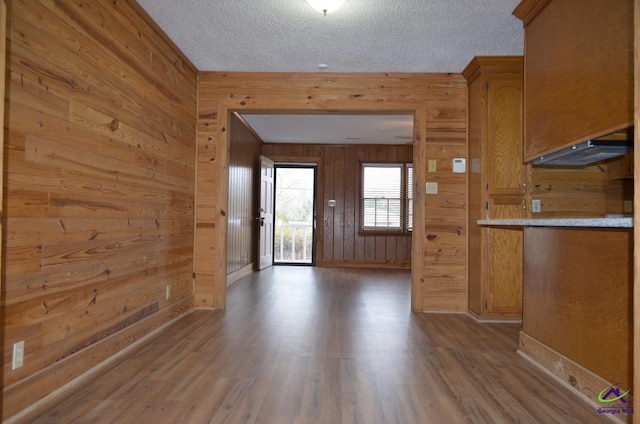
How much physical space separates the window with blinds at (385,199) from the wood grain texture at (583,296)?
5273 mm

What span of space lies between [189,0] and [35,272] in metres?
1.96

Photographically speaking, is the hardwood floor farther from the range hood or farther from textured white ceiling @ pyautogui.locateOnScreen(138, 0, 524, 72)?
textured white ceiling @ pyautogui.locateOnScreen(138, 0, 524, 72)

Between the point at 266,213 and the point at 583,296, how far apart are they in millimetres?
5688

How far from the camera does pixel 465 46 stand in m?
3.56

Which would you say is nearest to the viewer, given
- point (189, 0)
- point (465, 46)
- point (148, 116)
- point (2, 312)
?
point (2, 312)

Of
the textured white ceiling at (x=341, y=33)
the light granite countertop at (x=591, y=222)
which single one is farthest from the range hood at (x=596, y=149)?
the textured white ceiling at (x=341, y=33)

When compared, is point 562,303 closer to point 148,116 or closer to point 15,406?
point 15,406

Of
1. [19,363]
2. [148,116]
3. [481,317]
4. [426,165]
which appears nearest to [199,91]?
[148,116]

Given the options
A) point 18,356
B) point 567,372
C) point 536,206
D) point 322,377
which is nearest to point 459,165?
point 536,206

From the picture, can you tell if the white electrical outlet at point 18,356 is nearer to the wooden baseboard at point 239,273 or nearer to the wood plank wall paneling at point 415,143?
the wood plank wall paneling at point 415,143

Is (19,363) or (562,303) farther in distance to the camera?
(562,303)

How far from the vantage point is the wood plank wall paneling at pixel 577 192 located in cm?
337

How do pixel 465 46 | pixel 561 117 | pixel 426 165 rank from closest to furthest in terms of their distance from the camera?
pixel 561 117 → pixel 465 46 → pixel 426 165

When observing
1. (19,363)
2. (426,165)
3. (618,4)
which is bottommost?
(19,363)
